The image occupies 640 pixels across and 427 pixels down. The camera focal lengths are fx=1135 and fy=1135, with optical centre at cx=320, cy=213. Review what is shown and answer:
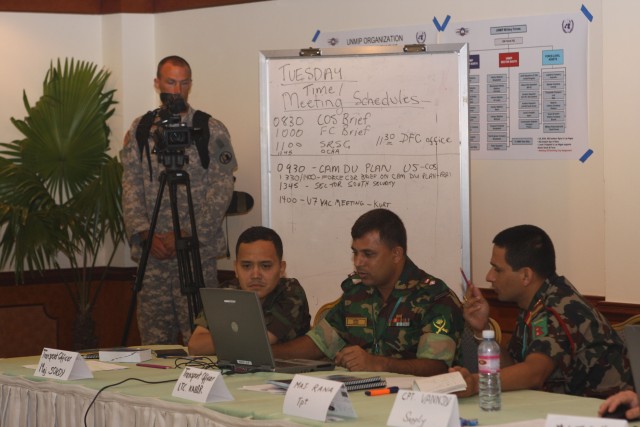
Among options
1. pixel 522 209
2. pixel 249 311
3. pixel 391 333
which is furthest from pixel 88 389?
pixel 522 209

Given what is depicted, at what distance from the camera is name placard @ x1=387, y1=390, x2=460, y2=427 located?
2.65 m

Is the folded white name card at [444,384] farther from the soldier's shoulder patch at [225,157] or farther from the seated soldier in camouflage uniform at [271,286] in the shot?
the soldier's shoulder patch at [225,157]

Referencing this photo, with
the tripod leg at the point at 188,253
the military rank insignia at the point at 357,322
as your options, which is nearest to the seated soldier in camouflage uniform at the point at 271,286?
the military rank insignia at the point at 357,322

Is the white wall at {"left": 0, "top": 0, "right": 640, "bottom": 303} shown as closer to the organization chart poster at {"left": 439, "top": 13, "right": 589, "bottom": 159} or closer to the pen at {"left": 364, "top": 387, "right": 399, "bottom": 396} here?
the organization chart poster at {"left": 439, "top": 13, "right": 589, "bottom": 159}

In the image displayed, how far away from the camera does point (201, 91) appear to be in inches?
279

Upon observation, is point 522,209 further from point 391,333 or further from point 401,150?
point 391,333

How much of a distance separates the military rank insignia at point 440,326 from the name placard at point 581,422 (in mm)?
1334

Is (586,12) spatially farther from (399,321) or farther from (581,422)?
(581,422)

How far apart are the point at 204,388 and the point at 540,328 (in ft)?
3.40

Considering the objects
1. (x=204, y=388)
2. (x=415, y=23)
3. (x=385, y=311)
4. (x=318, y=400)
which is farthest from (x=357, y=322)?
(x=415, y=23)

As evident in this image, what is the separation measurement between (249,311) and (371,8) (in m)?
2.97

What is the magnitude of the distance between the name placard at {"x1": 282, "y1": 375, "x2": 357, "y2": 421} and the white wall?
2.45 metres

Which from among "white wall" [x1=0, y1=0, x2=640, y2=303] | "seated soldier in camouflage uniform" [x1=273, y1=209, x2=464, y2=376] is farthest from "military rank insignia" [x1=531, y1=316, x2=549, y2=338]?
"white wall" [x1=0, y1=0, x2=640, y2=303]

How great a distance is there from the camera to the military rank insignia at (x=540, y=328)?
3432 mm
